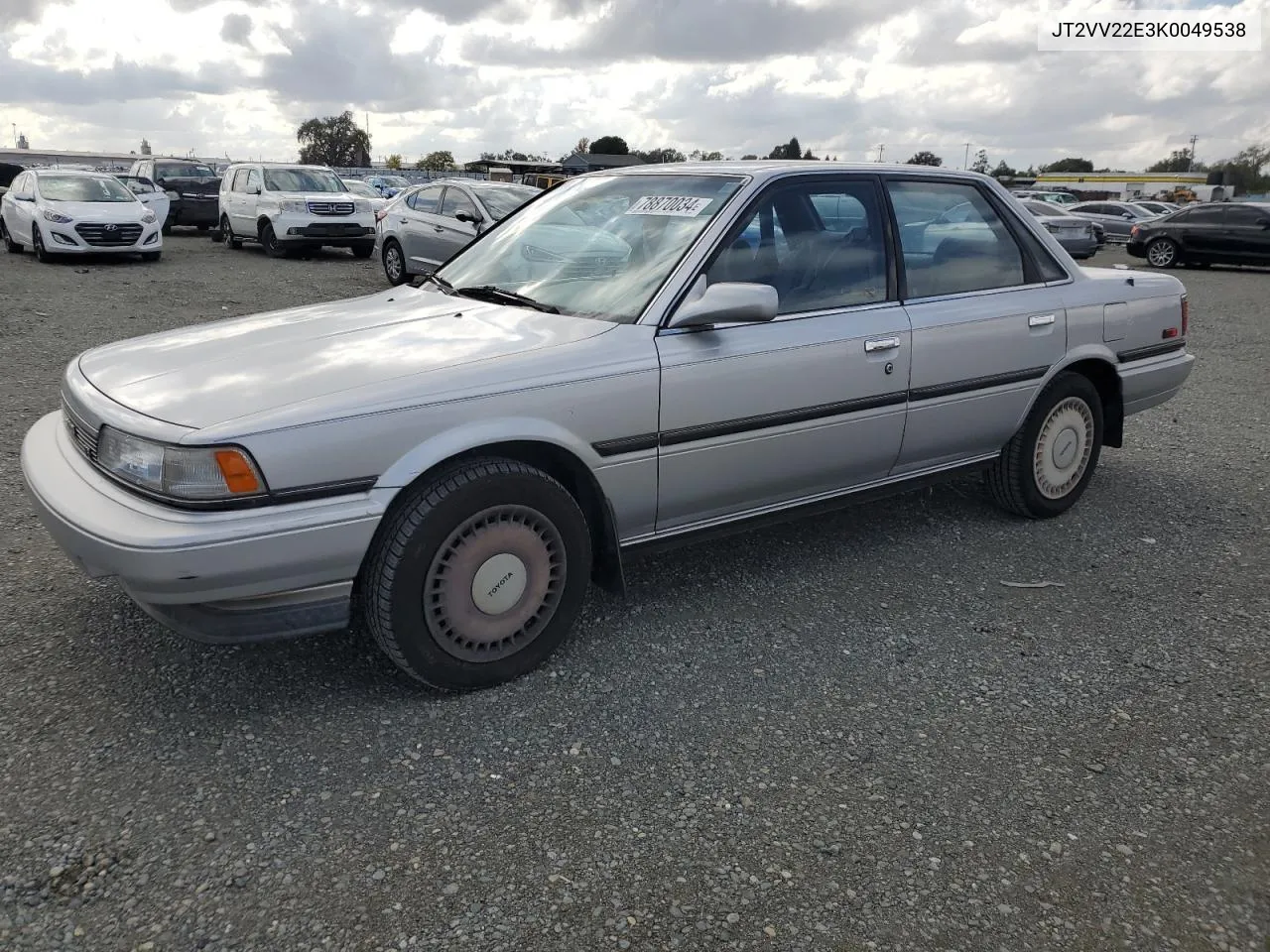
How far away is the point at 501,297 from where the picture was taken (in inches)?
146

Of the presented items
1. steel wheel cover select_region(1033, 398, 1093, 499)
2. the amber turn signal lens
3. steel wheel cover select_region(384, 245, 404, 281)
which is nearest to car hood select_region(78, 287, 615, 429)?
the amber turn signal lens

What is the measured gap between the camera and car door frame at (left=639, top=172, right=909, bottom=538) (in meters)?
3.31

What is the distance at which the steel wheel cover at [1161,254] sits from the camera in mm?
20609

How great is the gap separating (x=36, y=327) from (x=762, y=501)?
28.8 ft

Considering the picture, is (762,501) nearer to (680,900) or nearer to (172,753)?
(680,900)

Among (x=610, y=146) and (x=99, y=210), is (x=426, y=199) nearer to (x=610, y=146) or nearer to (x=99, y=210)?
(x=99, y=210)

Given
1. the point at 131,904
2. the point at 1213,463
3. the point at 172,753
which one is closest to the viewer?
the point at 131,904

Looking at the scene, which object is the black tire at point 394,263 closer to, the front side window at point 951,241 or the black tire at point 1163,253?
the front side window at point 951,241

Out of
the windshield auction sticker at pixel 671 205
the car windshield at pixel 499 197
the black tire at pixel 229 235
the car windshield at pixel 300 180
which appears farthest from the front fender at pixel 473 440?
the black tire at pixel 229 235

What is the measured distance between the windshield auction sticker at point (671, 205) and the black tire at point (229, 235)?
56.5 ft

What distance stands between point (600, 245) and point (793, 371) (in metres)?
0.88

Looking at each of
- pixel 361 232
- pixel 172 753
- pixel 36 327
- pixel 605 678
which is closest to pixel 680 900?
pixel 605 678

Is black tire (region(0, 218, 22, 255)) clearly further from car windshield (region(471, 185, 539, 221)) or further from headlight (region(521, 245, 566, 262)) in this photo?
headlight (region(521, 245, 566, 262))

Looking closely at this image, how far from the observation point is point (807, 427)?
363cm
